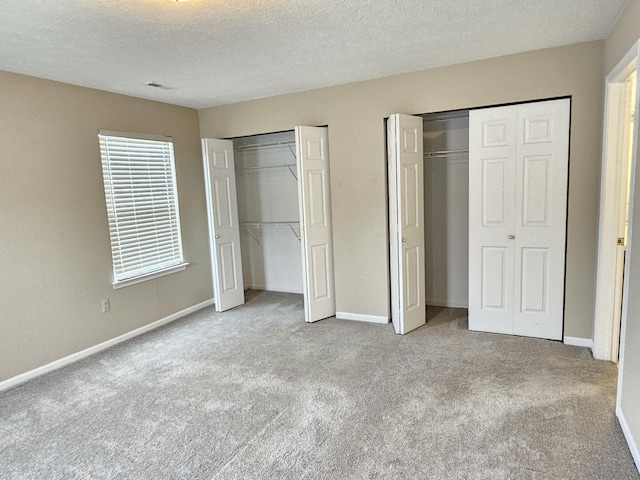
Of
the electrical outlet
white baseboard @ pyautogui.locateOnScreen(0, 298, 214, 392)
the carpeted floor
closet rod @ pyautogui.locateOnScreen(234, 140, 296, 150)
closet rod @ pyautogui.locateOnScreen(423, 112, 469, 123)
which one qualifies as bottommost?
the carpeted floor

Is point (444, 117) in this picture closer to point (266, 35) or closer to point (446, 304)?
point (446, 304)

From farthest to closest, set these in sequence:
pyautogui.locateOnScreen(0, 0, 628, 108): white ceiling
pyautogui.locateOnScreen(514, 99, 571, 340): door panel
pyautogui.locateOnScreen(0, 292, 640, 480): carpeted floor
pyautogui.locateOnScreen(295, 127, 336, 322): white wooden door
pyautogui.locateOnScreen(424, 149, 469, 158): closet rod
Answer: pyautogui.locateOnScreen(424, 149, 469, 158): closet rod < pyautogui.locateOnScreen(295, 127, 336, 322): white wooden door < pyautogui.locateOnScreen(514, 99, 571, 340): door panel < pyautogui.locateOnScreen(0, 0, 628, 108): white ceiling < pyautogui.locateOnScreen(0, 292, 640, 480): carpeted floor

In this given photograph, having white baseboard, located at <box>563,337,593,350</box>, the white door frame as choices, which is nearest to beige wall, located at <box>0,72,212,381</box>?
white baseboard, located at <box>563,337,593,350</box>

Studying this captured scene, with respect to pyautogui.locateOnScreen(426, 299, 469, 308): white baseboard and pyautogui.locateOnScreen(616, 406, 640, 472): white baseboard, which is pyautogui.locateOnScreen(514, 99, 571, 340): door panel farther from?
pyautogui.locateOnScreen(616, 406, 640, 472): white baseboard

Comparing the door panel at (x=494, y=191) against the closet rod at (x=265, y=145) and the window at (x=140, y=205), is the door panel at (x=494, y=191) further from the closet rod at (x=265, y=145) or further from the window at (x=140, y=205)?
the window at (x=140, y=205)

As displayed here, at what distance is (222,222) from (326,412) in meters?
2.89

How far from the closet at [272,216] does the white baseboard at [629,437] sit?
2.72m

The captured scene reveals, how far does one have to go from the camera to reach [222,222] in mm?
4820

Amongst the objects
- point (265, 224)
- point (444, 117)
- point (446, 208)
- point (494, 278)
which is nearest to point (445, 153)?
point (444, 117)

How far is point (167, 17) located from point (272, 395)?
8.28 feet

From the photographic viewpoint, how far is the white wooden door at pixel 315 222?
409 cm

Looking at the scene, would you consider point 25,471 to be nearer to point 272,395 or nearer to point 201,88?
point 272,395

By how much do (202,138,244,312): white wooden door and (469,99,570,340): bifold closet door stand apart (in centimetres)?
280

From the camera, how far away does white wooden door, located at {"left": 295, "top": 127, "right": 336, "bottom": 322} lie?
4.09 m
